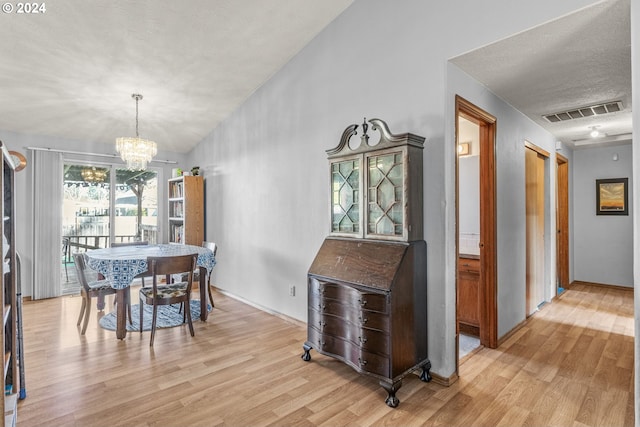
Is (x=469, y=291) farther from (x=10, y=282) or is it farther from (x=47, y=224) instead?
(x=47, y=224)

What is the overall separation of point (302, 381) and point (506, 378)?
154cm

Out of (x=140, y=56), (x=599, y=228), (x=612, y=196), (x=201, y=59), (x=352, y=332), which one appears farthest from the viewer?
(x=599, y=228)

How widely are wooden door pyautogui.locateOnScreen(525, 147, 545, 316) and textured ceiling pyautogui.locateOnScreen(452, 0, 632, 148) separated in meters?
0.73

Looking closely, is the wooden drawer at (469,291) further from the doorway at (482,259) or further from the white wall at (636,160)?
the white wall at (636,160)

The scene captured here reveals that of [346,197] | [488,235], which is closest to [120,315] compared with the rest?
[346,197]

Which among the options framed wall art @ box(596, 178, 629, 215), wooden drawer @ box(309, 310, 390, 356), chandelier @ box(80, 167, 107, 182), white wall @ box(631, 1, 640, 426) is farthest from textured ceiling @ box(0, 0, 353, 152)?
framed wall art @ box(596, 178, 629, 215)

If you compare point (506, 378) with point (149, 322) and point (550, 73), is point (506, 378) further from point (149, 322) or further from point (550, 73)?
point (149, 322)

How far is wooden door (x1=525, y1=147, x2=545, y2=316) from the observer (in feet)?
13.0

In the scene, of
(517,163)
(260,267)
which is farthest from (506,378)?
(260,267)

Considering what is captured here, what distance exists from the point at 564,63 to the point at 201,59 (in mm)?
3267

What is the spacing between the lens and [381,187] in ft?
8.47

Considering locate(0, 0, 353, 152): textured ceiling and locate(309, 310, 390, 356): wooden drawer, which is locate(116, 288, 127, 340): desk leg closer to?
locate(309, 310, 390, 356): wooden drawer

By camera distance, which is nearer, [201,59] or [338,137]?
[338,137]

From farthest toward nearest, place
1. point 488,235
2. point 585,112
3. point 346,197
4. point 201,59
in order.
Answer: point 585,112 → point 201,59 → point 488,235 → point 346,197
